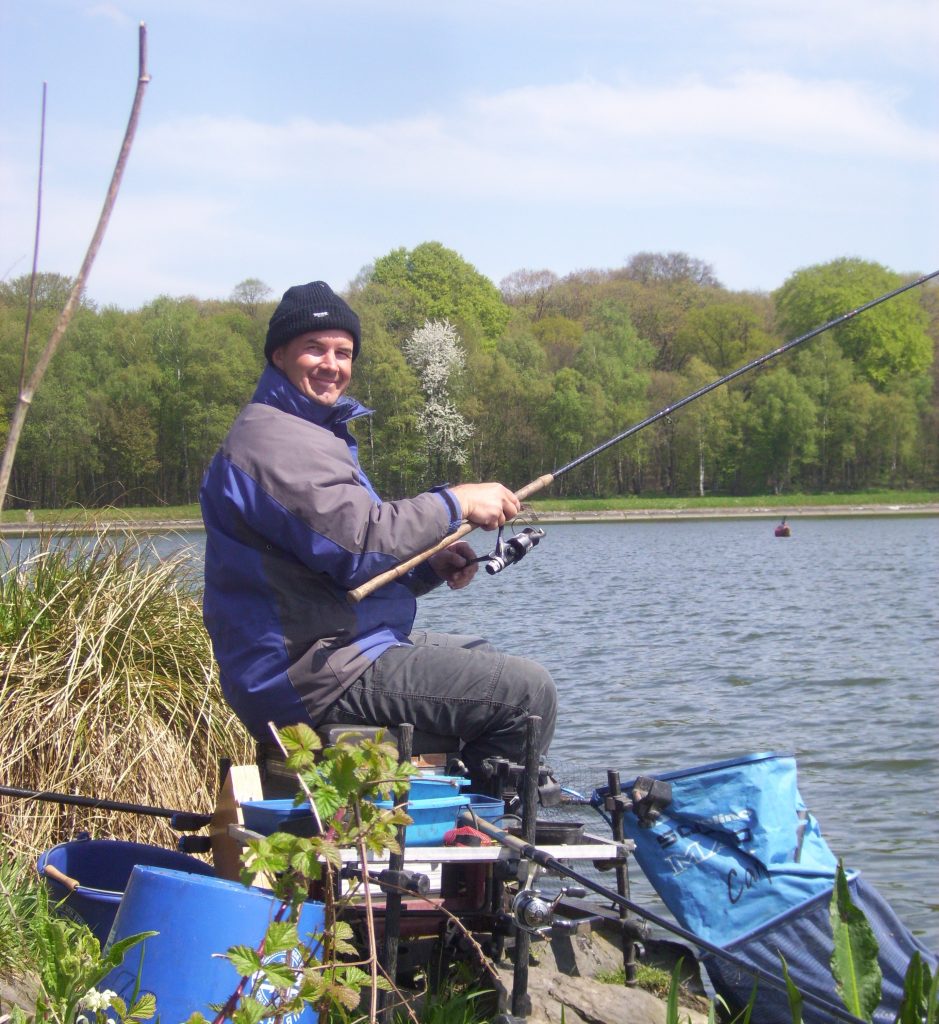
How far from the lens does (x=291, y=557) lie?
10.4 feet

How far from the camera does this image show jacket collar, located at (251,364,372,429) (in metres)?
3.46

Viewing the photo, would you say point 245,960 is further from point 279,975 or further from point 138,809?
point 138,809

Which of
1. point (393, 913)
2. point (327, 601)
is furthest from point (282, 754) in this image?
point (393, 913)

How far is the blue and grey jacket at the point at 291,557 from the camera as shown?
122 inches

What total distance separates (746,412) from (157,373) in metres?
32.3

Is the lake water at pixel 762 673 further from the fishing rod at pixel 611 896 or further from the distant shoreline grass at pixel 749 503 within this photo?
the distant shoreline grass at pixel 749 503

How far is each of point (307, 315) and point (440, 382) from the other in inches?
1984

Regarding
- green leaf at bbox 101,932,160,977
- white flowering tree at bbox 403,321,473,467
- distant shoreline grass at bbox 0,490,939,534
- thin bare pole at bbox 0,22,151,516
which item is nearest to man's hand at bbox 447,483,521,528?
green leaf at bbox 101,932,160,977

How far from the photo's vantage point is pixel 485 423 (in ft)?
185

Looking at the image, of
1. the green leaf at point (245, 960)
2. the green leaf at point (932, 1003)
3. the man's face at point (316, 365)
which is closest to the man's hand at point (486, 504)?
the man's face at point (316, 365)

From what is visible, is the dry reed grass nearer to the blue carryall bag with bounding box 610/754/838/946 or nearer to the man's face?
the man's face

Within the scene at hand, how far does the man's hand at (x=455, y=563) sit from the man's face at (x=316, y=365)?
57 cm

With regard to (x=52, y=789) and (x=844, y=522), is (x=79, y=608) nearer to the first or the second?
(x=52, y=789)

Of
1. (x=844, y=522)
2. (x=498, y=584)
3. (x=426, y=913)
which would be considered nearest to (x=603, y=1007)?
(x=426, y=913)
